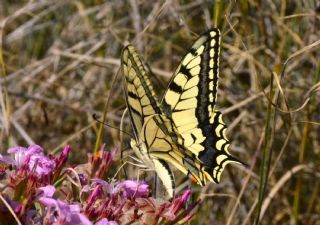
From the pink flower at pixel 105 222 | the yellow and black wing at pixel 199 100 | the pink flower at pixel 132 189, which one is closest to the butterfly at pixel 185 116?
the yellow and black wing at pixel 199 100

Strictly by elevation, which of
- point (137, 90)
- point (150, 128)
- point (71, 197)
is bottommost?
point (71, 197)

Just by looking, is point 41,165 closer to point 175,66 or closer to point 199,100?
point 199,100

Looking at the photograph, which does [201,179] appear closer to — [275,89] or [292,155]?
[275,89]

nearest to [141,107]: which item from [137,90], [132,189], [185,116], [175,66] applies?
[137,90]

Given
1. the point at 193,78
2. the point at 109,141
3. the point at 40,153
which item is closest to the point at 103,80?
the point at 109,141

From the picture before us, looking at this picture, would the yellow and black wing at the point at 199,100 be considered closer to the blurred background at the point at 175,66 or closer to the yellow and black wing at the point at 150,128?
the yellow and black wing at the point at 150,128

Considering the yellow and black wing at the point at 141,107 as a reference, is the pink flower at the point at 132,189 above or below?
below
